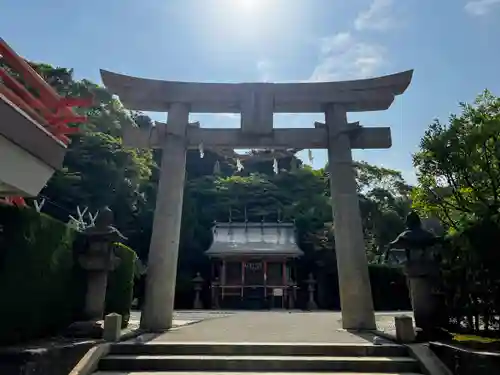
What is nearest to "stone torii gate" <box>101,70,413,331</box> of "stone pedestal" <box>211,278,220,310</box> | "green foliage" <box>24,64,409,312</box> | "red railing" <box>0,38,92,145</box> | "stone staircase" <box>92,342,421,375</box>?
"red railing" <box>0,38,92,145</box>

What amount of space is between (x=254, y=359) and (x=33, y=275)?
3.64m

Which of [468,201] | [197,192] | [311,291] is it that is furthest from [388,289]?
[197,192]

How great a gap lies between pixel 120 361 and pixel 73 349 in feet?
2.21

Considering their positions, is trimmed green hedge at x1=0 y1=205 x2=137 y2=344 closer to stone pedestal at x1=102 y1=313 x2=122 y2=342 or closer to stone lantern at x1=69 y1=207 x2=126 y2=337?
stone lantern at x1=69 y1=207 x2=126 y2=337

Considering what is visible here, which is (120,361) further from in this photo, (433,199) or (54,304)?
(433,199)

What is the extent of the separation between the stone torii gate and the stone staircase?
3233mm

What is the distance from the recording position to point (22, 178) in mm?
5262

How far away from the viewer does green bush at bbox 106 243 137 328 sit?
9.58 metres

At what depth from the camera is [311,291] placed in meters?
30.4

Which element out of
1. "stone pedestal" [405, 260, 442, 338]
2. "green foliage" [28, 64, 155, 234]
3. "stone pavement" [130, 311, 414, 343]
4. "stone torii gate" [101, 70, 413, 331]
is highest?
"green foliage" [28, 64, 155, 234]

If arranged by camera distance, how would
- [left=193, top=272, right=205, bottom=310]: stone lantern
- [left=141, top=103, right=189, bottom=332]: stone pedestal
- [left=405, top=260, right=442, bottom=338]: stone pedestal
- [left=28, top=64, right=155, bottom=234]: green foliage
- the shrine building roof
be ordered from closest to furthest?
[left=405, top=260, right=442, bottom=338]: stone pedestal, [left=141, top=103, right=189, bottom=332]: stone pedestal, [left=28, top=64, right=155, bottom=234]: green foliage, [left=193, top=272, right=205, bottom=310]: stone lantern, the shrine building roof

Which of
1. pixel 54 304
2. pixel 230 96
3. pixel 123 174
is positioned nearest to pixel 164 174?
pixel 230 96

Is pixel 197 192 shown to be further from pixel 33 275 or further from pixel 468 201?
pixel 33 275

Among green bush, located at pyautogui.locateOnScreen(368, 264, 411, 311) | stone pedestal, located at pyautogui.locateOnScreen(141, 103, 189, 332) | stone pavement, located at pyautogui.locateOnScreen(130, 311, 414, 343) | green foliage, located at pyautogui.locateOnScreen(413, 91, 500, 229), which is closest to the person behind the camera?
stone pavement, located at pyautogui.locateOnScreen(130, 311, 414, 343)
